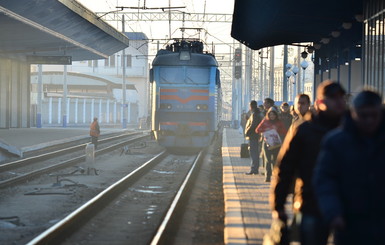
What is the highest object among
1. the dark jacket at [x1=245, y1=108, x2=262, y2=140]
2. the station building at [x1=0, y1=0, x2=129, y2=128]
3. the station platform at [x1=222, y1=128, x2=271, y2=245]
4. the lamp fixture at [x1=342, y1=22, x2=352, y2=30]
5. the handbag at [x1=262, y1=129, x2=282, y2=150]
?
the station building at [x1=0, y1=0, x2=129, y2=128]

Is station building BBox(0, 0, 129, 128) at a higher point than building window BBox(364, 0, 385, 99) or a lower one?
higher

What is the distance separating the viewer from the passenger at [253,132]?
17000 mm

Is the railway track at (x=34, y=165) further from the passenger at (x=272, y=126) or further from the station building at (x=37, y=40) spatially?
the passenger at (x=272, y=126)

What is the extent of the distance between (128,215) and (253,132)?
4816 mm

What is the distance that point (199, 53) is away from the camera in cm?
2756

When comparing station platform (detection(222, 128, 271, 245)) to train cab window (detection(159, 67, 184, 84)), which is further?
train cab window (detection(159, 67, 184, 84))

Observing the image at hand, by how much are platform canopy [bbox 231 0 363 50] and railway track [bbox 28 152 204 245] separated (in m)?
4.22

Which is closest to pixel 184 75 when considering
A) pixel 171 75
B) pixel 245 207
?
pixel 171 75

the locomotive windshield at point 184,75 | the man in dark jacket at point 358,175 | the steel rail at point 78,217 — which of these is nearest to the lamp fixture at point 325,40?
the locomotive windshield at point 184,75

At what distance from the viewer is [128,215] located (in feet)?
45.2

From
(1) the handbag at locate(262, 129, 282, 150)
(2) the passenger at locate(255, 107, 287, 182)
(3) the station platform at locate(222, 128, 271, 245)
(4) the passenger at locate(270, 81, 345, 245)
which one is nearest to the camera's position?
(4) the passenger at locate(270, 81, 345, 245)

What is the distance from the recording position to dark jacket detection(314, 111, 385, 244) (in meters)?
4.42

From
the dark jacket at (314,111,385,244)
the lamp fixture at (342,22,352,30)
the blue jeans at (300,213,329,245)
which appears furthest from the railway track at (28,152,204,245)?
the dark jacket at (314,111,385,244)

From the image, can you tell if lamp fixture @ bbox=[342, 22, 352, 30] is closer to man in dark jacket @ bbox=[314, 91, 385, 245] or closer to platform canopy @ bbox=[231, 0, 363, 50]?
platform canopy @ bbox=[231, 0, 363, 50]
